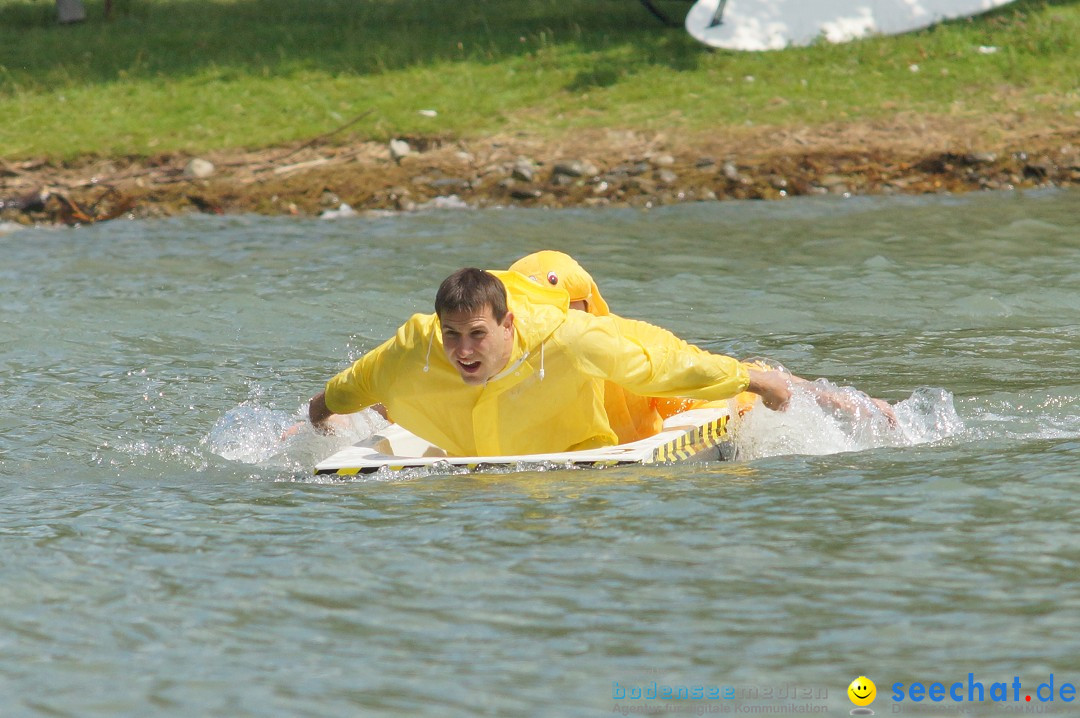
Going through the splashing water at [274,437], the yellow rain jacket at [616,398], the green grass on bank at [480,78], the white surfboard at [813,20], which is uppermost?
the white surfboard at [813,20]

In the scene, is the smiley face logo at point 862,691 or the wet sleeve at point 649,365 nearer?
the smiley face logo at point 862,691

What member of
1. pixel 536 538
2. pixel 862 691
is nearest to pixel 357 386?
pixel 536 538

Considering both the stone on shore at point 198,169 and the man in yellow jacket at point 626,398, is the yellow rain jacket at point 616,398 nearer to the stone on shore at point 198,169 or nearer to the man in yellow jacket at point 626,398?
the man in yellow jacket at point 626,398

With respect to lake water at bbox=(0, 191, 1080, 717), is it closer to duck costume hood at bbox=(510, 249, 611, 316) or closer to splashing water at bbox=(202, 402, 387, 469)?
splashing water at bbox=(202, 402, 387, 469)

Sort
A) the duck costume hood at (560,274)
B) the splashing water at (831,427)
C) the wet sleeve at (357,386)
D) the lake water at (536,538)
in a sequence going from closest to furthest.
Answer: the lake water at (536,538) < the wet sleeve at (357,386) < the splashing water at (831,427) < the duck costume hood at (560,274)

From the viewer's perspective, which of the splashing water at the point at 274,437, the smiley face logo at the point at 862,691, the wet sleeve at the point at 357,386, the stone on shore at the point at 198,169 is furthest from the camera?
the stone on shore at the point at 198,169

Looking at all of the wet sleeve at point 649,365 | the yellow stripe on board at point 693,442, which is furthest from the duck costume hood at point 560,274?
the wet sleeve at point 649,365

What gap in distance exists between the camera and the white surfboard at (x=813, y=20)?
19.9 m

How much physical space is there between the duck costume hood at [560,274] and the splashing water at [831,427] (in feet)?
3.45

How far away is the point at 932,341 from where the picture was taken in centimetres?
1012

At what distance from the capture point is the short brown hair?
630cm

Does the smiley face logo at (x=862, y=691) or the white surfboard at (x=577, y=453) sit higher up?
the white surfboard at (x=577, y=453)

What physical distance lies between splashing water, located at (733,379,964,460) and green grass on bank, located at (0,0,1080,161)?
1039 cm

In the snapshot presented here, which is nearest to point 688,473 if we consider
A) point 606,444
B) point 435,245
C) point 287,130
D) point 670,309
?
point 606,444
